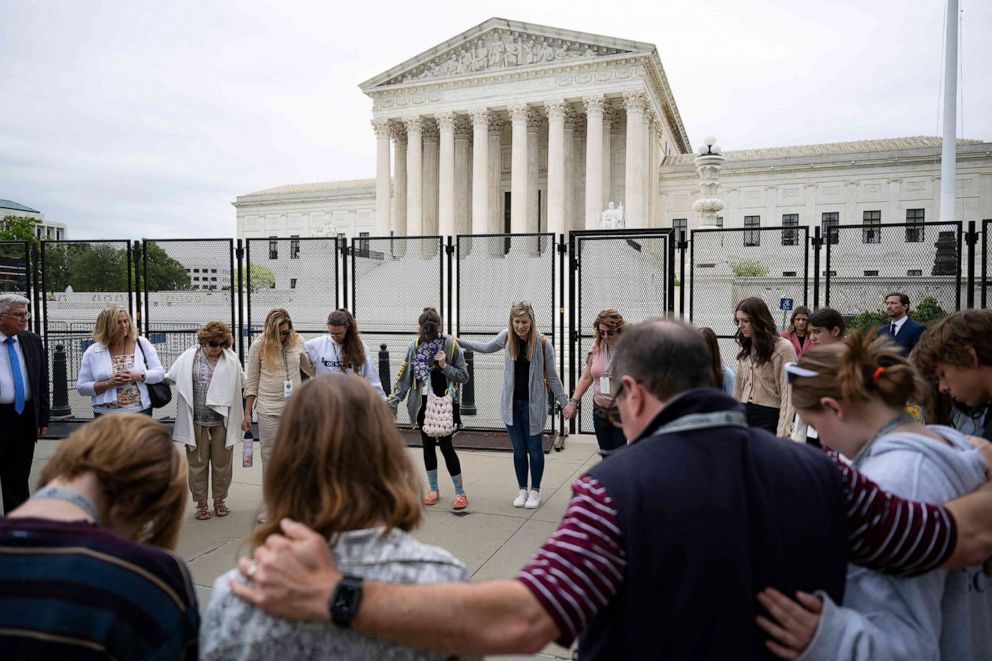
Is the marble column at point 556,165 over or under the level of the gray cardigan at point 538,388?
over

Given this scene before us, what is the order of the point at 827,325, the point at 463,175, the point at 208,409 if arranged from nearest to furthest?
the point at 827,325 < the point at 208,409 < the point at 463,175

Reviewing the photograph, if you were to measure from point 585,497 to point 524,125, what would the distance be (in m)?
46.7

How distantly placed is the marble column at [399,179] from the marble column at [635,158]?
57.7 feet

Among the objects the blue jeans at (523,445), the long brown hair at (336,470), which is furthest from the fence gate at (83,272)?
the long brown hair at (336,470)

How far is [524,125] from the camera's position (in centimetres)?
4569

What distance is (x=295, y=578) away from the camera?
54.7 inches

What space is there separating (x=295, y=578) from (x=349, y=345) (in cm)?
535

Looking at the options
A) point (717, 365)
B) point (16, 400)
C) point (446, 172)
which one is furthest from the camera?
point (446, 172)

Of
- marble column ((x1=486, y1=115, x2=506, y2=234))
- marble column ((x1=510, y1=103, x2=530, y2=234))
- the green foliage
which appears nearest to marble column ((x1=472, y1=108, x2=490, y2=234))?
marble column ((x1=486, y1=115, x2=506, y2=234))

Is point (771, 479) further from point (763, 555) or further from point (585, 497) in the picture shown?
point (585, 497)

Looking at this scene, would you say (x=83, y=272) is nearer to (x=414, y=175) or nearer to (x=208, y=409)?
(x=208, y=409)

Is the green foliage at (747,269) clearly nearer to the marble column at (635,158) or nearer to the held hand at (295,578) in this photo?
the held hand at (295,578)

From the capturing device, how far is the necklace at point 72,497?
158 cm

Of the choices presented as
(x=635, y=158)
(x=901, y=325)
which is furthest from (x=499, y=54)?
(x=901, y=325)
